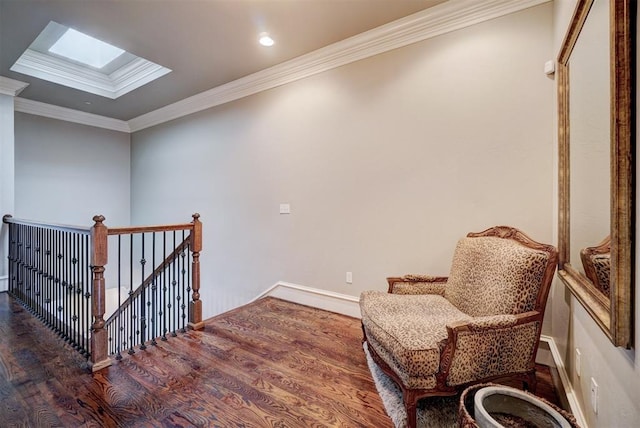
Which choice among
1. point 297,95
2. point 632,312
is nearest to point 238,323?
point 297,95

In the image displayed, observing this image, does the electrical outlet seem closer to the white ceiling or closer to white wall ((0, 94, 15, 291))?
the white ceiling

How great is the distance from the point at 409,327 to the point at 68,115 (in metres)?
6.08

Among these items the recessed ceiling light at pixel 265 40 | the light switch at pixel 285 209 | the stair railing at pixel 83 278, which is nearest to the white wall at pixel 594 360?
the recessed ceiling light at pixel 265 40

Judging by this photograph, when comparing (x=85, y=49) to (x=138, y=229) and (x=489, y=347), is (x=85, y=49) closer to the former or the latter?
(x=138, y=229)

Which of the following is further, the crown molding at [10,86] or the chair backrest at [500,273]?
the crown molding at [10,86]

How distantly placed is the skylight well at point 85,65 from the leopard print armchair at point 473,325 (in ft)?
12.5

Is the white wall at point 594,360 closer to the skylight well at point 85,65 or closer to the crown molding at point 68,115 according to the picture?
the skylight well at point 85,65

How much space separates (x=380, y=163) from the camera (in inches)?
114

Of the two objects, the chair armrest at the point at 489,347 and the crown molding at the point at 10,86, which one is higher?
the crown molding at the point at 10,86

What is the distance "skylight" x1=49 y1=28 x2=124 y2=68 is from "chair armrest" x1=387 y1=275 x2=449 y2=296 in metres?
4.12

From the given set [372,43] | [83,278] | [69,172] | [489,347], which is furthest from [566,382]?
[69,172]

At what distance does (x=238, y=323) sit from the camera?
2.94m

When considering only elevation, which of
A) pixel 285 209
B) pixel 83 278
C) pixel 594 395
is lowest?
pixel 594 395

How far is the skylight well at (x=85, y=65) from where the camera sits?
11.6 feet
